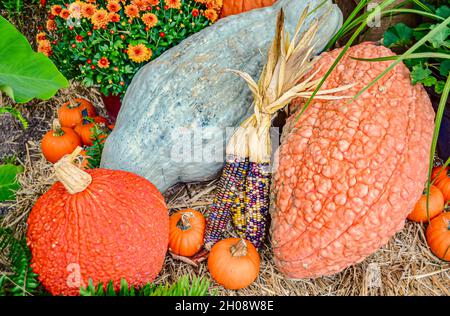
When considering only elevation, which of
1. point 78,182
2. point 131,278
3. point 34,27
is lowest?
point 131,278

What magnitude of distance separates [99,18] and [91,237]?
118cm

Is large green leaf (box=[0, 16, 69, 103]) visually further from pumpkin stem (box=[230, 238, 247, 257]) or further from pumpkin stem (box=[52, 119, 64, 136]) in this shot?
pumpkin stem (box=[230, 238, 247, 257])

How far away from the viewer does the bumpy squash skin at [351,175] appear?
1.82 m

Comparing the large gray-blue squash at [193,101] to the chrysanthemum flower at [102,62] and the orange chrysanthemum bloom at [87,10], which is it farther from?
the orange chrysanthemum bloom at [87,10]

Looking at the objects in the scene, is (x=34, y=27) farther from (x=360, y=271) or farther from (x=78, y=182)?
(x=360, y=271)

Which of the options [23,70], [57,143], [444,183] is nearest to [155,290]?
[23,70]

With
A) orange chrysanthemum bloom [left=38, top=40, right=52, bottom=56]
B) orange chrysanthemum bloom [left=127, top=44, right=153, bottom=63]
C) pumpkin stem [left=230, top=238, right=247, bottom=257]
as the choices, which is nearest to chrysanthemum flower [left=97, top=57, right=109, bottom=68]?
orange chrysanthemum bloom [left=127, top=44, right=153, bottom=63]

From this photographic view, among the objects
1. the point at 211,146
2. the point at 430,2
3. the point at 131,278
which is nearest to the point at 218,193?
the point at 211,146

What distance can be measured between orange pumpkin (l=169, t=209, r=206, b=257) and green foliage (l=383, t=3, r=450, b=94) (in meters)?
1.23

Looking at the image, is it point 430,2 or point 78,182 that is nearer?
point 78,182

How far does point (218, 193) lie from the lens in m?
2.16

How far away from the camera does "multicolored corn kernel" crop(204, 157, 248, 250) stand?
2105 millimetres
